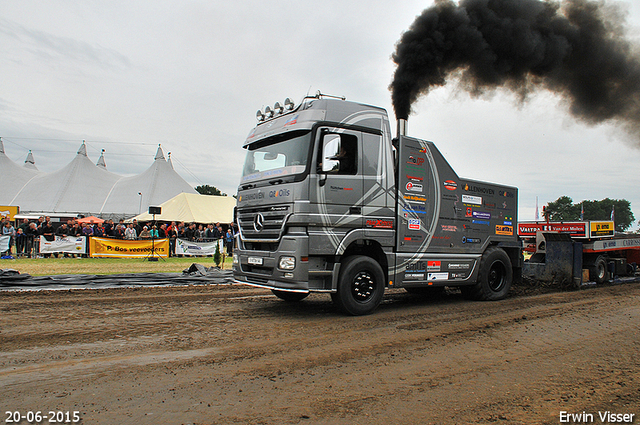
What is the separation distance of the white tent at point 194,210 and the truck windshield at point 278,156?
22927mm

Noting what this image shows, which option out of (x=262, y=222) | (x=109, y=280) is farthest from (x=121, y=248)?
(x=262, y=222)

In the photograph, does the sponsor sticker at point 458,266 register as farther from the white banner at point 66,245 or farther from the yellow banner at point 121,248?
the white banner at point 66,245

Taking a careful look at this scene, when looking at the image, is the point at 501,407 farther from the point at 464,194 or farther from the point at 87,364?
the point at 464,194

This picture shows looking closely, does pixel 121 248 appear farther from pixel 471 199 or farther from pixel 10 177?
pixel 10 177

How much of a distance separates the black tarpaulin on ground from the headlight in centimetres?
598

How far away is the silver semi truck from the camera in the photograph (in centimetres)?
661

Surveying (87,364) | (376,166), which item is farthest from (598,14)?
(87,364)

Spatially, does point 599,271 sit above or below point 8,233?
below

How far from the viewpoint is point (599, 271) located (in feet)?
40.0

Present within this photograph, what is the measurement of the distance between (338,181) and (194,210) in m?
25.1

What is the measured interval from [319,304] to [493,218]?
4.41 m

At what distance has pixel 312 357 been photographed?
15.6ft

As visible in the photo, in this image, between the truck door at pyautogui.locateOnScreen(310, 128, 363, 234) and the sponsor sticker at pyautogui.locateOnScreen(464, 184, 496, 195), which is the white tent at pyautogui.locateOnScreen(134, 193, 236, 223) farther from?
the truck door at pyautogui.locateOnScreen(310, 128, 363, 234)

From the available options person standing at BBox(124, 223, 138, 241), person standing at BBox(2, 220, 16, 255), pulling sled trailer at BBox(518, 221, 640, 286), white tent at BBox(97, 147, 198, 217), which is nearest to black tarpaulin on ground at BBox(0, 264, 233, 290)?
person standing at BBox(2, 220, 16, 255)
